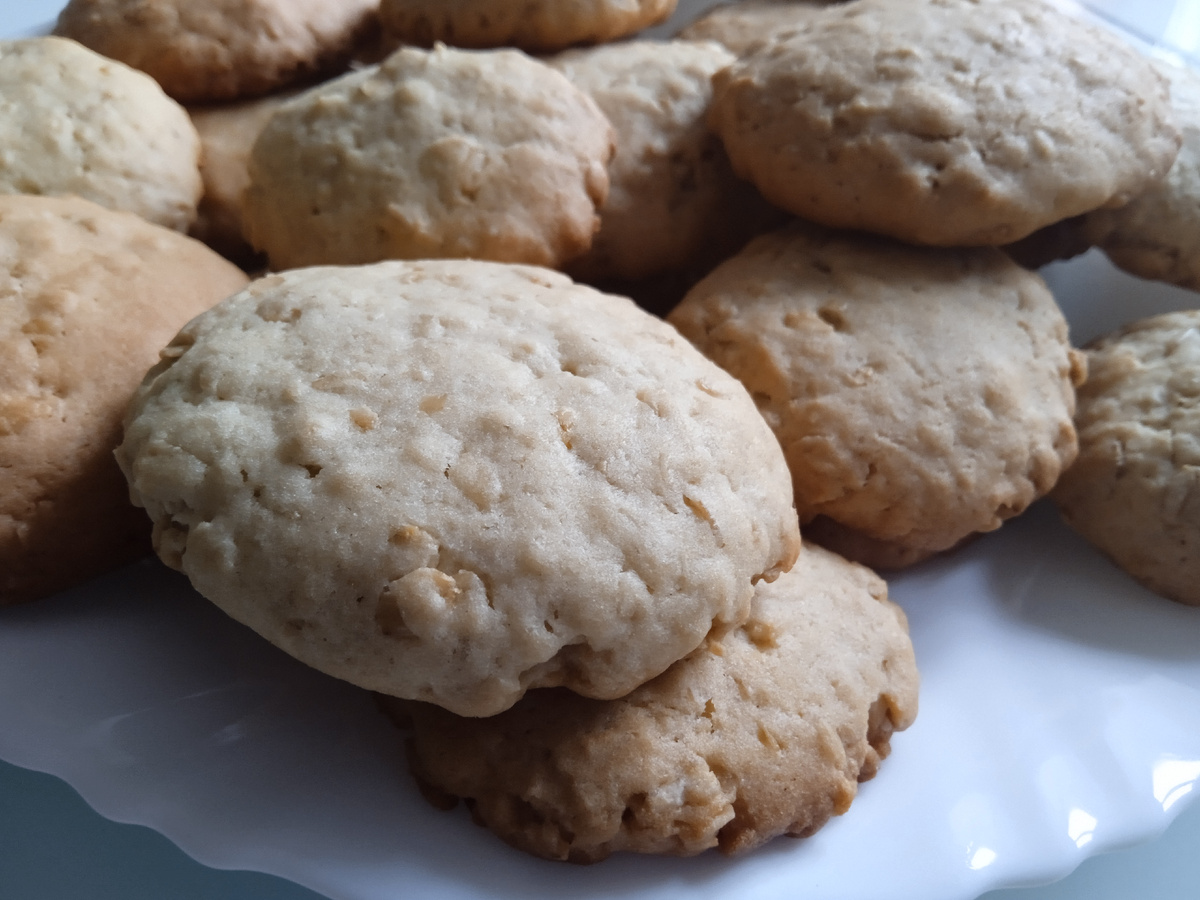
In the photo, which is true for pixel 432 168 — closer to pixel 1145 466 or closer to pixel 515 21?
pixel 515 21

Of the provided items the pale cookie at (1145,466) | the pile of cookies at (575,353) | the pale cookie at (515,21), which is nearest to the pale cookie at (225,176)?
the pile of cookies at (575,353)

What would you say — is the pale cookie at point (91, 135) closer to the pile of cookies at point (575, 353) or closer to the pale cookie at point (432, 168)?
the pile of cookies at point (575, 353)

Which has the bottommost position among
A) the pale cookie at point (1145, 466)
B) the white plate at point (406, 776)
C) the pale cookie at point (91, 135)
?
the white plate at point (406, 776)

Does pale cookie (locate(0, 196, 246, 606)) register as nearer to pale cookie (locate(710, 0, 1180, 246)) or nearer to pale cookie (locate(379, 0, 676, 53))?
pale cookie (locate(379, 0, 676, 53))

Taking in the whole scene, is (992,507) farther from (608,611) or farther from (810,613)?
(608,611)

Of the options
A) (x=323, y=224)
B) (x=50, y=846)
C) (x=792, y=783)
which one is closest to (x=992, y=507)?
(x=792, y=783)

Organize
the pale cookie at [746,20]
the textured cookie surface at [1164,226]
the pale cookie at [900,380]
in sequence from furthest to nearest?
1. the pale cookie at [746,20]
2. the textured cookie surface at [1164,226]
3. the pale cookie at [900,380]

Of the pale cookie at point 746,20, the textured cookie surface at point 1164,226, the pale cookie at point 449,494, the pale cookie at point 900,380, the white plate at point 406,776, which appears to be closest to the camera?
the pale cookie at point 449,494

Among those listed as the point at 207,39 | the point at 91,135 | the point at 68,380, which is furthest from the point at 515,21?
the point at 68,380

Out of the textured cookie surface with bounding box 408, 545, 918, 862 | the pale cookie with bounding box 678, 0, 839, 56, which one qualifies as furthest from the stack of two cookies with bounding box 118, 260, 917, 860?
the pale cookie with bounding box 678, 0, 839, 56
